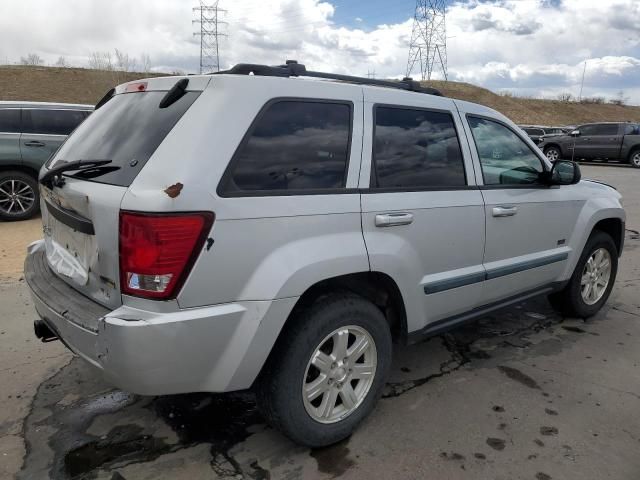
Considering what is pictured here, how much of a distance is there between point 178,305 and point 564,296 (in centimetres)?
353

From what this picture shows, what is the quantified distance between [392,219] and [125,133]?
4.61 ft

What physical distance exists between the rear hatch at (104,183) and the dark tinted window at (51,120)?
19.8ft

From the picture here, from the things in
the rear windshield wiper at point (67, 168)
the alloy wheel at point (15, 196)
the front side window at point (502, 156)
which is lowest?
the alloy wheel at point (15, 196)

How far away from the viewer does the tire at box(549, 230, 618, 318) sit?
4410mm

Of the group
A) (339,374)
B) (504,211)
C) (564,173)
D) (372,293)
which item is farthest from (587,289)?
(339,374)

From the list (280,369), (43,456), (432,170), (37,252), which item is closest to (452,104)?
(432,170)

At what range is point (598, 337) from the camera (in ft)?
14.0

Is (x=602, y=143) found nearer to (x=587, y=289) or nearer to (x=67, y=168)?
(x=587, y=289)

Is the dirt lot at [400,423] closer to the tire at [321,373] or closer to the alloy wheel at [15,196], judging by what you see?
the tire at [321,373]

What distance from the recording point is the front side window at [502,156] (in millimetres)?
3486

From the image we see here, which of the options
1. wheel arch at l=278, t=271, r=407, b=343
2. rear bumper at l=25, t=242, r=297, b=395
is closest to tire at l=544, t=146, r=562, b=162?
wheel arch at l=278, t=271, r=407, b=343

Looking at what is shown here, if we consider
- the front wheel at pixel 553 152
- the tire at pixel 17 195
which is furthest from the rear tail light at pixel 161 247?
the front wheel at pixel 553 152

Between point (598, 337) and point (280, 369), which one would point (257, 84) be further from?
point (598, 337)

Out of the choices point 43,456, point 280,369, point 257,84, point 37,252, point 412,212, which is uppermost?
point 257,84
